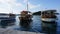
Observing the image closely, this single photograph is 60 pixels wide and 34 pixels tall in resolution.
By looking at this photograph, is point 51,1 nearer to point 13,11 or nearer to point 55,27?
point 55,27

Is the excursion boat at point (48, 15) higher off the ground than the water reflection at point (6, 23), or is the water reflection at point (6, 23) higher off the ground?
the excursion boat at point (48, 15)

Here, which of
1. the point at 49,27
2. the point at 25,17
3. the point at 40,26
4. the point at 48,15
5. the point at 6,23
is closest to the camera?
the point at 48,15

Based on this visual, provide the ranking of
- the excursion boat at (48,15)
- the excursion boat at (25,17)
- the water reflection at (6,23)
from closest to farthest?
the excursion boat at (48,15) → the excursion boat at (25,17) → the water reflection at (6,23)

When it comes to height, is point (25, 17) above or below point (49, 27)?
above

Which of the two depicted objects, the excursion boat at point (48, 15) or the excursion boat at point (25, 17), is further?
the excursion boat at point (25, 17)

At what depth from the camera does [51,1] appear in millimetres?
3574

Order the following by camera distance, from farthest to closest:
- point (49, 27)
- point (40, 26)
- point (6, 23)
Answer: point (6, 23), point (40, 26), point (49, 27)

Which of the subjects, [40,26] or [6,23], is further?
[6,23]

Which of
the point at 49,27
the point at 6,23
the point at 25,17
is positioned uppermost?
the point at 25,17

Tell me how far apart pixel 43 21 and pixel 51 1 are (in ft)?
2.83

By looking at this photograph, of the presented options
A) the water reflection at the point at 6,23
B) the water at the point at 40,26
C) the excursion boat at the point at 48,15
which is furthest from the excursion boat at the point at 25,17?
the water reflection at the point at 6,23

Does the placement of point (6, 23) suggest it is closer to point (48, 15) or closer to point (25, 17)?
point (25, 17)

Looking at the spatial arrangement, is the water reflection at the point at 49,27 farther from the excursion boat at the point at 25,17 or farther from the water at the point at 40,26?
the excursion boat at the point at 25,17

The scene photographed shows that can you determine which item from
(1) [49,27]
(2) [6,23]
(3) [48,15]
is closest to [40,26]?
(1) [49,27]
